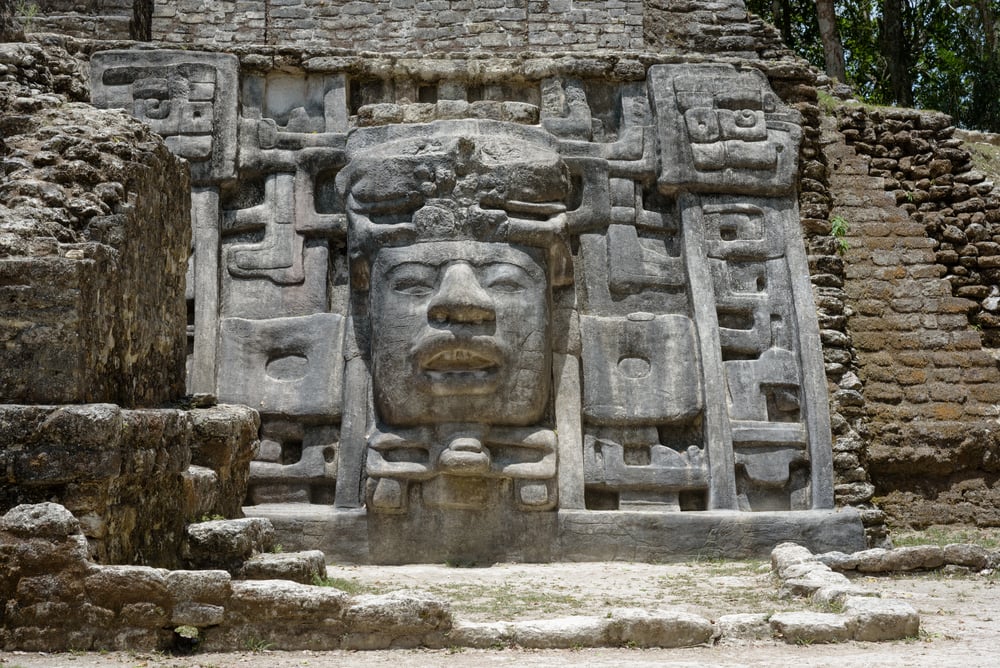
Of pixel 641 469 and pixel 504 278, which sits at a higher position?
pixel 504 278

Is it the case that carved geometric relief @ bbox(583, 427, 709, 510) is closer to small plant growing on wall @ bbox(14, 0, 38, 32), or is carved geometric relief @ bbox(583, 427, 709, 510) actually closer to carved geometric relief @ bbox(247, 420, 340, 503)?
carved geometric relief @ bbox(247, 420, 340, 503)

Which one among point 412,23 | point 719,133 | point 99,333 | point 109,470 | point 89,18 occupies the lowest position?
point 109,470

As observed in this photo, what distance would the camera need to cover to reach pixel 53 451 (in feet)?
15.6

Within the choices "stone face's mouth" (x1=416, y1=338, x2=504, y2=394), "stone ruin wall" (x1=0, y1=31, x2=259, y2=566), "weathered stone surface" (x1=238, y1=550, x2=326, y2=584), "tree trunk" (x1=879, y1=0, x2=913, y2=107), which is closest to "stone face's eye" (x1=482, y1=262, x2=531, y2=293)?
"stone face's mouth" (x1=416, y1=338, x2=504, y2=394)

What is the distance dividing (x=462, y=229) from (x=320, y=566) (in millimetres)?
3016

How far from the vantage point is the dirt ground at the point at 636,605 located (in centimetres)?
459

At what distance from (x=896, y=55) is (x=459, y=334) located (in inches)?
580

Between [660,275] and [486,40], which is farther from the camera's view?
[486,40]

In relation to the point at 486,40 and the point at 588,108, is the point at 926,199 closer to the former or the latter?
the point at 588,108

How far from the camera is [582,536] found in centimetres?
796

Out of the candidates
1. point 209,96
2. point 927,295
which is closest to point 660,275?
point 927,295

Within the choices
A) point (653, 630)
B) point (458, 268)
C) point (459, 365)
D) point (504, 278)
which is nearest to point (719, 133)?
point (504, 278)

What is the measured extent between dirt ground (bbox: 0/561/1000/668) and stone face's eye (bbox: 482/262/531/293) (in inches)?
72.2

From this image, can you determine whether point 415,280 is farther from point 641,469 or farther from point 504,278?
point 641,469
